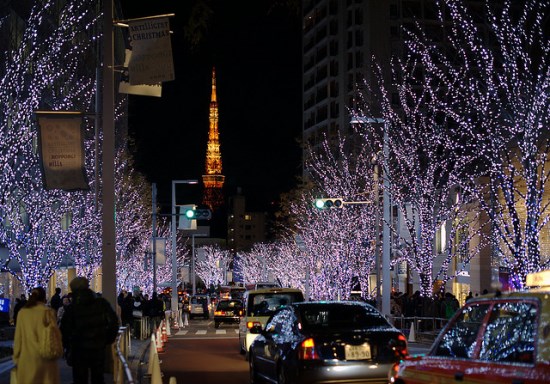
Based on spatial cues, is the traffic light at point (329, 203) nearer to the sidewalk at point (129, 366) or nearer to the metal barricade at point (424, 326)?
the metal barricade at point (424, 326)

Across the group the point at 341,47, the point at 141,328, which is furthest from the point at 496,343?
the point at 341,47

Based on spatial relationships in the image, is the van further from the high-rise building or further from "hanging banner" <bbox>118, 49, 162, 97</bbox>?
the high-rise building

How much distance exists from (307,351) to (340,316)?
4.27 feet

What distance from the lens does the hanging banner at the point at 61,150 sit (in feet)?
50.0

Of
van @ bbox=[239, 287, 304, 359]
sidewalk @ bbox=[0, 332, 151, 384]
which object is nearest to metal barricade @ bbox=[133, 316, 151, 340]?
sidewalk @ bbox=[0, 332, 151, 384]

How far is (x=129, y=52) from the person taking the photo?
1600 cm

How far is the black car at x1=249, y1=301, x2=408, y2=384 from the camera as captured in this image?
40.8 ft

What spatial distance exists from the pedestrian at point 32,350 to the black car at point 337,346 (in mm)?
3809

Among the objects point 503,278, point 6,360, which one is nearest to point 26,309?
point 6,360

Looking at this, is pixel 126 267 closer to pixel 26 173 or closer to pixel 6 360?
pixel 26 173

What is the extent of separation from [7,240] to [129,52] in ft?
56.4

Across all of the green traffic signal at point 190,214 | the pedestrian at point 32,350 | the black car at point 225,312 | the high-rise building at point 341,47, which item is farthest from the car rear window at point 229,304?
the high-rise building at point 341,47

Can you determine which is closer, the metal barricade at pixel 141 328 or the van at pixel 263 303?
the van at pixel 263 303

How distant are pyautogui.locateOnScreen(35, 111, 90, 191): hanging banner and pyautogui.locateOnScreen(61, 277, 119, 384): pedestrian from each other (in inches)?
176
